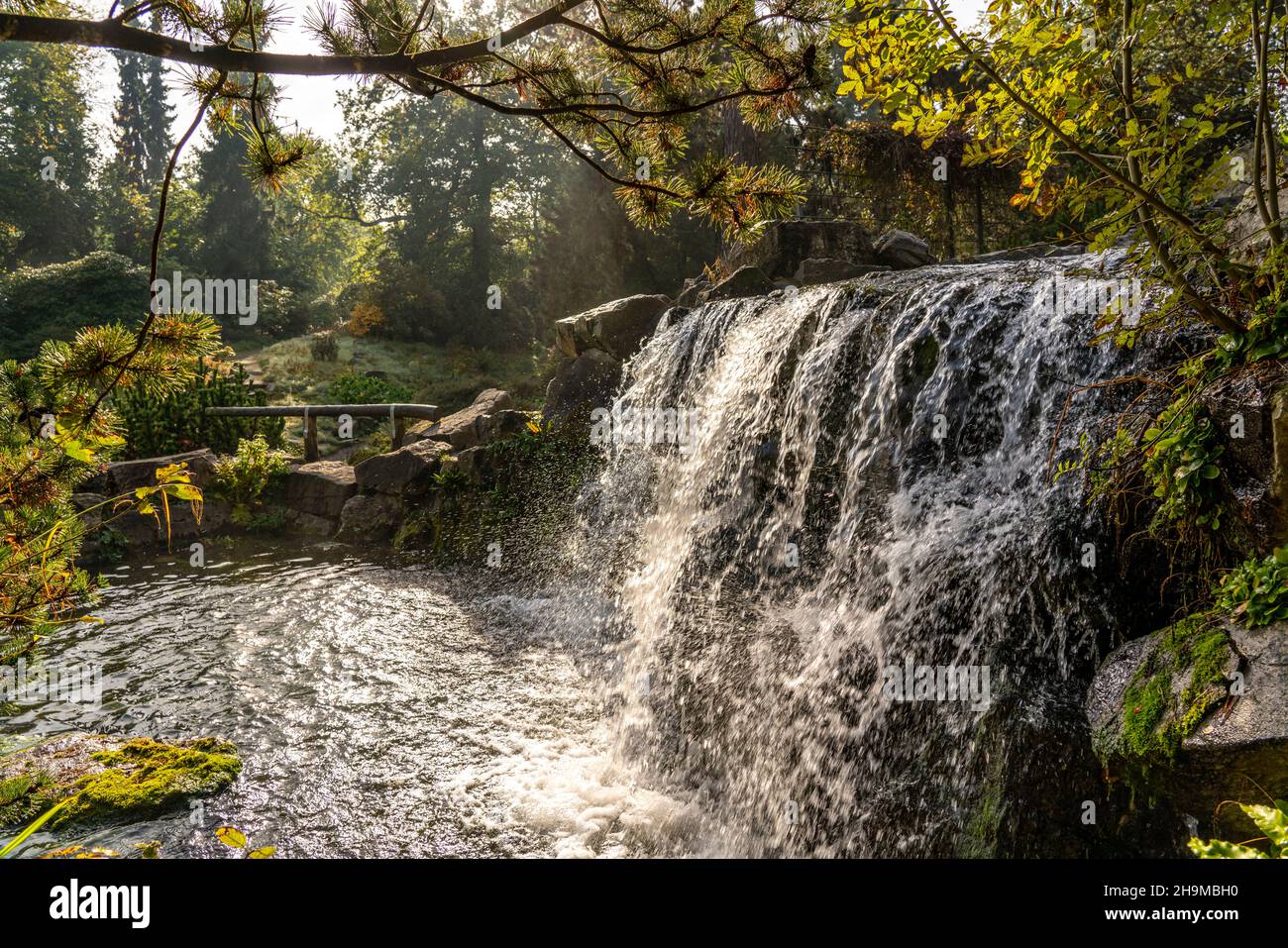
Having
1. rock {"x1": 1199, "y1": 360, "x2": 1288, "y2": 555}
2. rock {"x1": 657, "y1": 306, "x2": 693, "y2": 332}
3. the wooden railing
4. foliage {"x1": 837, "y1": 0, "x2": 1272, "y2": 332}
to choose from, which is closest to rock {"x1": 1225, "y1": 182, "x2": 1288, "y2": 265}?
foliage {"x1": 837, "y1": 0, "x2": 1272, "y2": 332}

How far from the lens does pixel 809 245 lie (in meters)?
10.6

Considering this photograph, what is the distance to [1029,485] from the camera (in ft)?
14.1

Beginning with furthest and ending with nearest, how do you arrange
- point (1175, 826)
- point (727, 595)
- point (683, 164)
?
point (683, 164)
point (727, 595)
point (1175, 826)

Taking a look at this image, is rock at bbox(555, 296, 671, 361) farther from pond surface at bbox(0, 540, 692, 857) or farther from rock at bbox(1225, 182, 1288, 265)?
rock at bbox(1225, 182, 1288, 265)

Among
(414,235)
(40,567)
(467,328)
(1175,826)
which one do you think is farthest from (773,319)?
(414,235)

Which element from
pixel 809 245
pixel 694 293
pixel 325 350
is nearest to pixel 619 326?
pixel 694 293

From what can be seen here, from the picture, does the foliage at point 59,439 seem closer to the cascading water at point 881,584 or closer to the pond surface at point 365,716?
the pond surface at point 365,716

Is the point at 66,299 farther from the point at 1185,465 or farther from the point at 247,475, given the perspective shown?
the point at 1185,465

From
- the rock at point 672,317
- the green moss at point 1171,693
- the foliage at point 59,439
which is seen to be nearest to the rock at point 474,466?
the rock at point 672,317

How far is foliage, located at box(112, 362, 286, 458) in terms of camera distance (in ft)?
40.2

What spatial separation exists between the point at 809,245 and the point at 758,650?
7.36 meters

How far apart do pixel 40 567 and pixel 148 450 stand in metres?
11.3

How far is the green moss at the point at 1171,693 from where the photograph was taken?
2.84m
